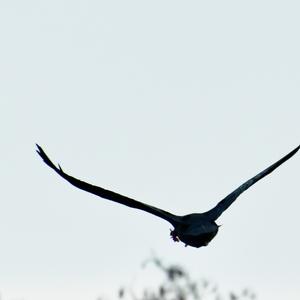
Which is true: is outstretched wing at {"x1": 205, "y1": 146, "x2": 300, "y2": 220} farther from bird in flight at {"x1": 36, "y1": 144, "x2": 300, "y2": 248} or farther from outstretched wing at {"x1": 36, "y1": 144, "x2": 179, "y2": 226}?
outstretched wing at {"x1": 36, "y1": 144, "x2": 179, "y2": 226}

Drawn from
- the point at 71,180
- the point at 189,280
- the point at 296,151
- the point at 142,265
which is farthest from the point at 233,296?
the point at 71,180

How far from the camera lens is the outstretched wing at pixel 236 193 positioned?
97.7 ft

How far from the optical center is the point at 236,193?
30.7m

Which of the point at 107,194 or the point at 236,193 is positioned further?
the point at 236,193

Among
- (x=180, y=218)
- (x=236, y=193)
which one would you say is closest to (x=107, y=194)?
(x=180, y=218)

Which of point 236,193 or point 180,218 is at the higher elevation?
point 236,193

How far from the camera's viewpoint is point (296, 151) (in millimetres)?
31828

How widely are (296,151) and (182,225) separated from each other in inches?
149

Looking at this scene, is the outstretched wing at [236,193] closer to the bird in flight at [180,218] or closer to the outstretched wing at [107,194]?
the bird in flight at [180,218]

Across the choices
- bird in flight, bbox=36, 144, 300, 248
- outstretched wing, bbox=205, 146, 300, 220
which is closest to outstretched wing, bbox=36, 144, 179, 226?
bird in flight, bbox=36, 144, 300, 248

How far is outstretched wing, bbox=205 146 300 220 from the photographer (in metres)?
29.8

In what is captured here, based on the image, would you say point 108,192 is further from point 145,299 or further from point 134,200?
point 145,299

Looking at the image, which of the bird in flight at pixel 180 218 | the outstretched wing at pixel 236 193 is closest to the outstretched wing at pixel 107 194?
the bird in flight at pixel 180 218

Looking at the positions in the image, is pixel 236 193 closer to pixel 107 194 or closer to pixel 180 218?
pixel 180 218
